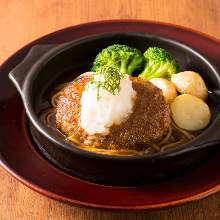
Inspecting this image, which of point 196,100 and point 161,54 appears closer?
point 196,100

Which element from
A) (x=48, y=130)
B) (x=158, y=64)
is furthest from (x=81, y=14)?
(x=48, y=130)

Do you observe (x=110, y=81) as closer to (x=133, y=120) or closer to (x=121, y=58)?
(x=133, y=120)

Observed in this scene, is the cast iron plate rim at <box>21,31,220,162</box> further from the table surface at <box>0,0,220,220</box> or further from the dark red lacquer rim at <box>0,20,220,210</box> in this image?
the table surface at <box>0,0,220,220</box>

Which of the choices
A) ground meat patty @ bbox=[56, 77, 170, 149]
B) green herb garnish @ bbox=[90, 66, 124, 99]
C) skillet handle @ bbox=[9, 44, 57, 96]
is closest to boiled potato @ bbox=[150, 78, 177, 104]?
ground meat patty @ bbox=[56, 77, 170, 149]

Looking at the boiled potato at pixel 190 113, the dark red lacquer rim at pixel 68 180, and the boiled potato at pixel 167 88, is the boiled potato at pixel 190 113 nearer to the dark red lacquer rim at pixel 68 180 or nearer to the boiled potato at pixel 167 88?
the boiled potato at pixel 167 88

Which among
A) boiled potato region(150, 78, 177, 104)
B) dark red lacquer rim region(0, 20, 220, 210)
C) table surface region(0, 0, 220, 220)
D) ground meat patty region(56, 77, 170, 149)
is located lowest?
dark red lacquer rim region(0, 20, 220, 210)

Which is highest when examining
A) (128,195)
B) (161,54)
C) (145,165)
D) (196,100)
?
(161,54)

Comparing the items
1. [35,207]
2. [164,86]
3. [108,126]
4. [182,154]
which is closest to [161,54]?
[164,86]

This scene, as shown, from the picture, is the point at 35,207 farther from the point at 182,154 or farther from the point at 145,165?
the point at 182,154
